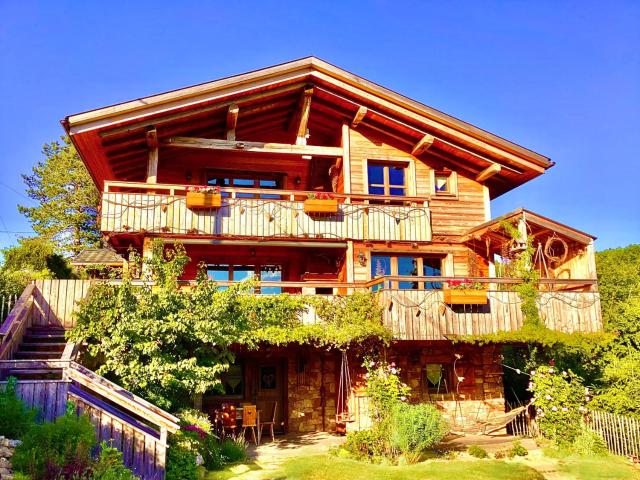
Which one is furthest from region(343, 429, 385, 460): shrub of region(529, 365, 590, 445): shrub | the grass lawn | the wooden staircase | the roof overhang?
the roof overhang

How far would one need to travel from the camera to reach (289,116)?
20.3 meters

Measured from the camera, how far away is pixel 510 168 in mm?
19281

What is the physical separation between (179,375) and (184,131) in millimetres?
8838

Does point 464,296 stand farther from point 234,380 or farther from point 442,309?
point 234,380

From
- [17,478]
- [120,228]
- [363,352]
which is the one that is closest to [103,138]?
[120,228]

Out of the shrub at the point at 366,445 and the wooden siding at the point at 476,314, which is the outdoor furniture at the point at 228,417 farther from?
the wooden siding at the point at 476,314

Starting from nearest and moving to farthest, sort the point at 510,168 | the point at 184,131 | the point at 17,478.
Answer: the point at 17,478 < the point at 184,131 < the point at 510,168

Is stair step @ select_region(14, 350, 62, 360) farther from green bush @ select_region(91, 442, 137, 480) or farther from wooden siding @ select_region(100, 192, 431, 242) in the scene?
wooden siding @ select_region(100, 192, 431, 242)

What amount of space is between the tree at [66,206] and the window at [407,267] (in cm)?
2504

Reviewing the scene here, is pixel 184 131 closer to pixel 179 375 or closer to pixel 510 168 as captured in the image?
pixel 179 375

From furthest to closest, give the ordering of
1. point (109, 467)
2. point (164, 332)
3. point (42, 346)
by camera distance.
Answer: point (42, 346), point (164, 332), point (109, 467)

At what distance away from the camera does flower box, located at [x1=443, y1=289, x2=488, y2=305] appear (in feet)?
47.4

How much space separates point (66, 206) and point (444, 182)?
27.6 metres

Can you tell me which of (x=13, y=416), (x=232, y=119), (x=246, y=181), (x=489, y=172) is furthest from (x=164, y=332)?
(x=489, y=172)
